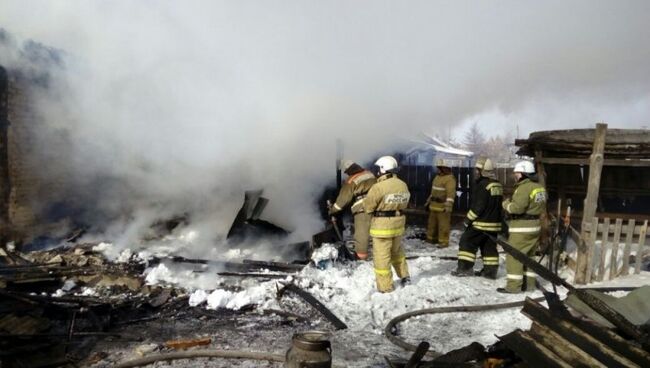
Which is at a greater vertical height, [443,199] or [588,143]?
[588,143]

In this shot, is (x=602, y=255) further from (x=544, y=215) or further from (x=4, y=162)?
(x=4, y=162)

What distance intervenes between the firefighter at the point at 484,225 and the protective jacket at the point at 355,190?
158 centimetres

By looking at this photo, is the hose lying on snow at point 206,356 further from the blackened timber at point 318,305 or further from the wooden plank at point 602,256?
the wooden plank at point 602,256

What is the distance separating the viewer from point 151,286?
5.97m

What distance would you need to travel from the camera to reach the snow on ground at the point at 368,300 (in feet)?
15.0

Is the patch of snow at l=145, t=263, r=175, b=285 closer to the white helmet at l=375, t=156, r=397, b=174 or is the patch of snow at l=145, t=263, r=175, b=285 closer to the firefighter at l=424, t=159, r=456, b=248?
the white helmet at l=375, t=156, r=397, b=174

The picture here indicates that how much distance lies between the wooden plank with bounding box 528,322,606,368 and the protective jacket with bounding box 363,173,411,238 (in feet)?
8.85

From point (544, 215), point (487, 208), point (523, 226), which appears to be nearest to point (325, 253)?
point (487, 208)

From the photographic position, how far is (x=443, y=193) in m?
9.87

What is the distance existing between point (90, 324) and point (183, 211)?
4313 millimetres

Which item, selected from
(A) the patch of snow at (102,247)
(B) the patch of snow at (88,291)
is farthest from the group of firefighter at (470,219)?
(A) the patch of snow at (102,247)

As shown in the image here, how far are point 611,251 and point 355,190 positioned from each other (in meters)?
3.82

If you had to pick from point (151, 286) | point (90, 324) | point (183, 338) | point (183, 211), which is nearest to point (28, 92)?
point (183, 211)

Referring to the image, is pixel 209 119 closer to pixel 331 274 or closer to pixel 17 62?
pixel 17 62
